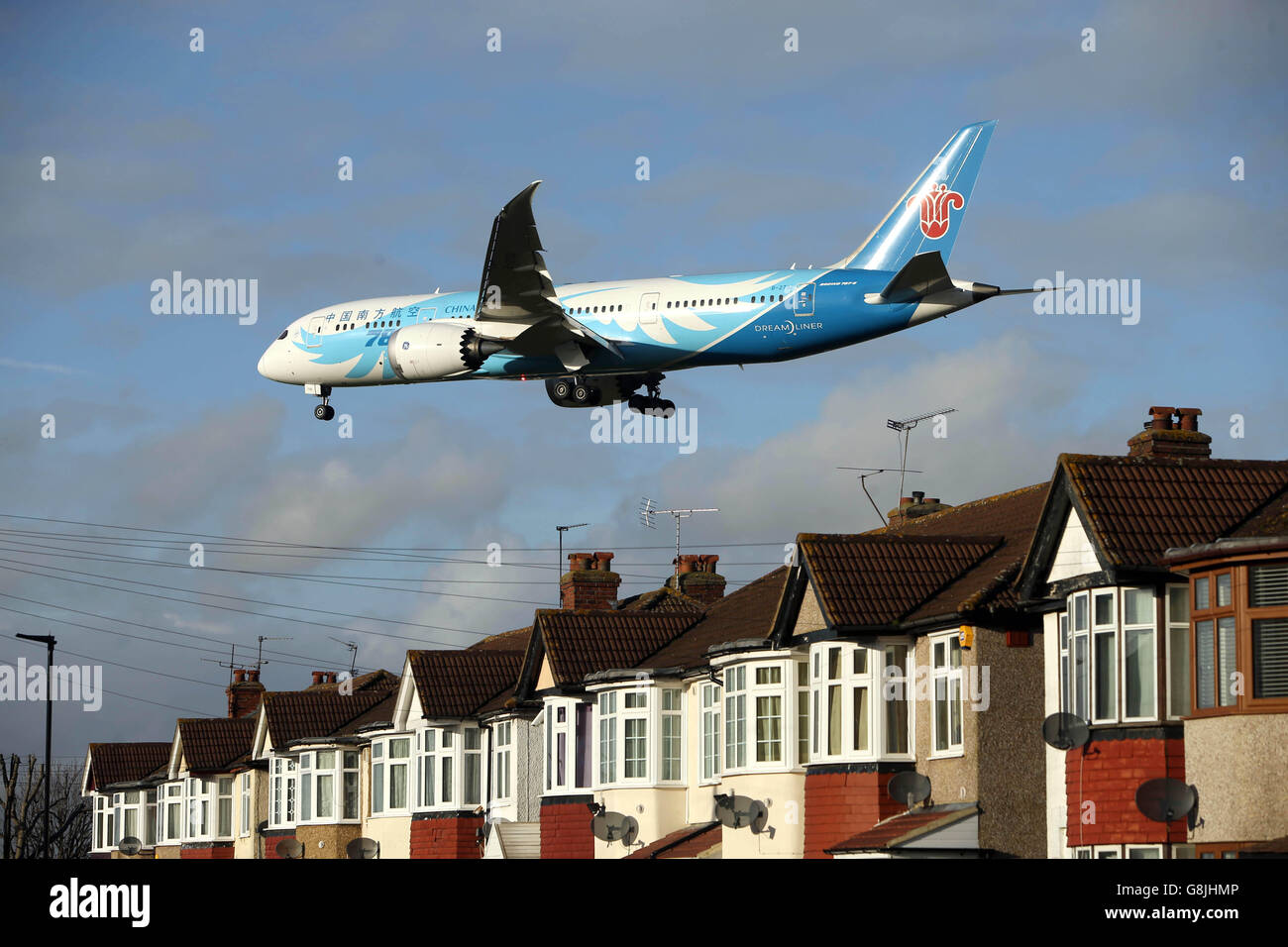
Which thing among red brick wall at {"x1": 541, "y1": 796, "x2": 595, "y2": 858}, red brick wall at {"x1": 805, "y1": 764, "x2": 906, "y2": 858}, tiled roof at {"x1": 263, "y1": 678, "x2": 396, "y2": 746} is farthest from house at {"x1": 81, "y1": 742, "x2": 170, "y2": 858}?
red brick wall at {"x1": 805, "y1": 764, "x2": 906, "y2": 858}

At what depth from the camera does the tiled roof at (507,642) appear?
55875mm

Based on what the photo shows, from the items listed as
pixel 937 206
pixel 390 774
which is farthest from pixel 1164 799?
pixel 390 774

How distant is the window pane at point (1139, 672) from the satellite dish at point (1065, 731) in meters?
0.65

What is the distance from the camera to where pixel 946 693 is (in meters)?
29.8

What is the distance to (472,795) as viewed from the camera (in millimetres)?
50688

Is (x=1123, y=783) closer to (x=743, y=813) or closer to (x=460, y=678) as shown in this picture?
(x=743, y=813)

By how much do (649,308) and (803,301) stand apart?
4.54 m

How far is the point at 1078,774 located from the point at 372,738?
33.3 metres

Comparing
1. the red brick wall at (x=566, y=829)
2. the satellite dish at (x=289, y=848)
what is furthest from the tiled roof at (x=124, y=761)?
the red brick wall at (x=566, y=829)

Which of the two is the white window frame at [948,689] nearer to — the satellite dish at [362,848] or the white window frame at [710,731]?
the white window frame at [710,731]

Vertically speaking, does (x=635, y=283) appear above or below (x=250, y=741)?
above

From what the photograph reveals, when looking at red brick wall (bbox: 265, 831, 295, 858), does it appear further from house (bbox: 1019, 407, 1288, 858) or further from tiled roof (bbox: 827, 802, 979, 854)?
house (bbox: 1019, 407, 1288, 858)
